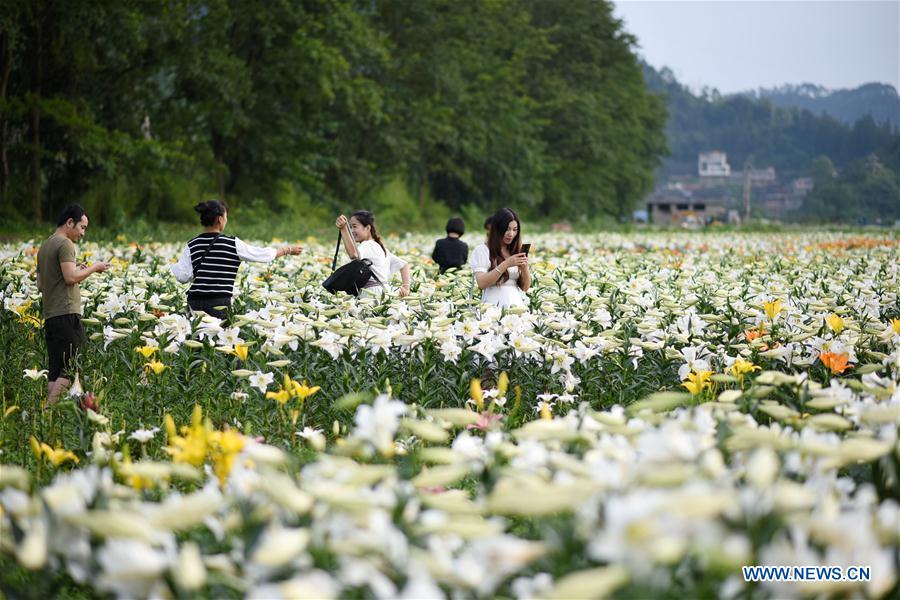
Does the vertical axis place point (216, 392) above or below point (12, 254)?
below

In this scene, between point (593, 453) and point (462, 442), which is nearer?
point (593, 453)

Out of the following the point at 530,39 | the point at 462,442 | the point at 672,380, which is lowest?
the point at 672,380

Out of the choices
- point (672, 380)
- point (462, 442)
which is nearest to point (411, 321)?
point (672, 380)

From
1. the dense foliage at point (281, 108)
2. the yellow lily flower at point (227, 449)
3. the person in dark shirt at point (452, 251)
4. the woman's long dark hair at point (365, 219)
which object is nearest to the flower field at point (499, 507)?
the yellow lily flower at point (227, 449)

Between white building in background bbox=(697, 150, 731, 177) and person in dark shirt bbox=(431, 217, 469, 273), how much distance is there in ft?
595

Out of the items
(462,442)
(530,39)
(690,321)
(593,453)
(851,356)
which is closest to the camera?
(593,453)

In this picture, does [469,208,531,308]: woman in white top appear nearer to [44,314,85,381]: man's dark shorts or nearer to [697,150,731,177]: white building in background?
[44,314,85,381]: man's dark shorts

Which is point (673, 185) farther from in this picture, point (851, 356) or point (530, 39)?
point (851, 356)

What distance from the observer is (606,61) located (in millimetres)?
54688

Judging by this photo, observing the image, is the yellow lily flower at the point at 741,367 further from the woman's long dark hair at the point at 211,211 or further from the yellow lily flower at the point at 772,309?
the woman's long dark hair at the point at 211,211

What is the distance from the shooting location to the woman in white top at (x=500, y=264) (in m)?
6.48

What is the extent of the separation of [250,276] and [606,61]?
162ft

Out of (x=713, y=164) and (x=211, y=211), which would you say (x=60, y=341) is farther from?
(x=713, y=164)

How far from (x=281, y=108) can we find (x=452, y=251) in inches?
750
